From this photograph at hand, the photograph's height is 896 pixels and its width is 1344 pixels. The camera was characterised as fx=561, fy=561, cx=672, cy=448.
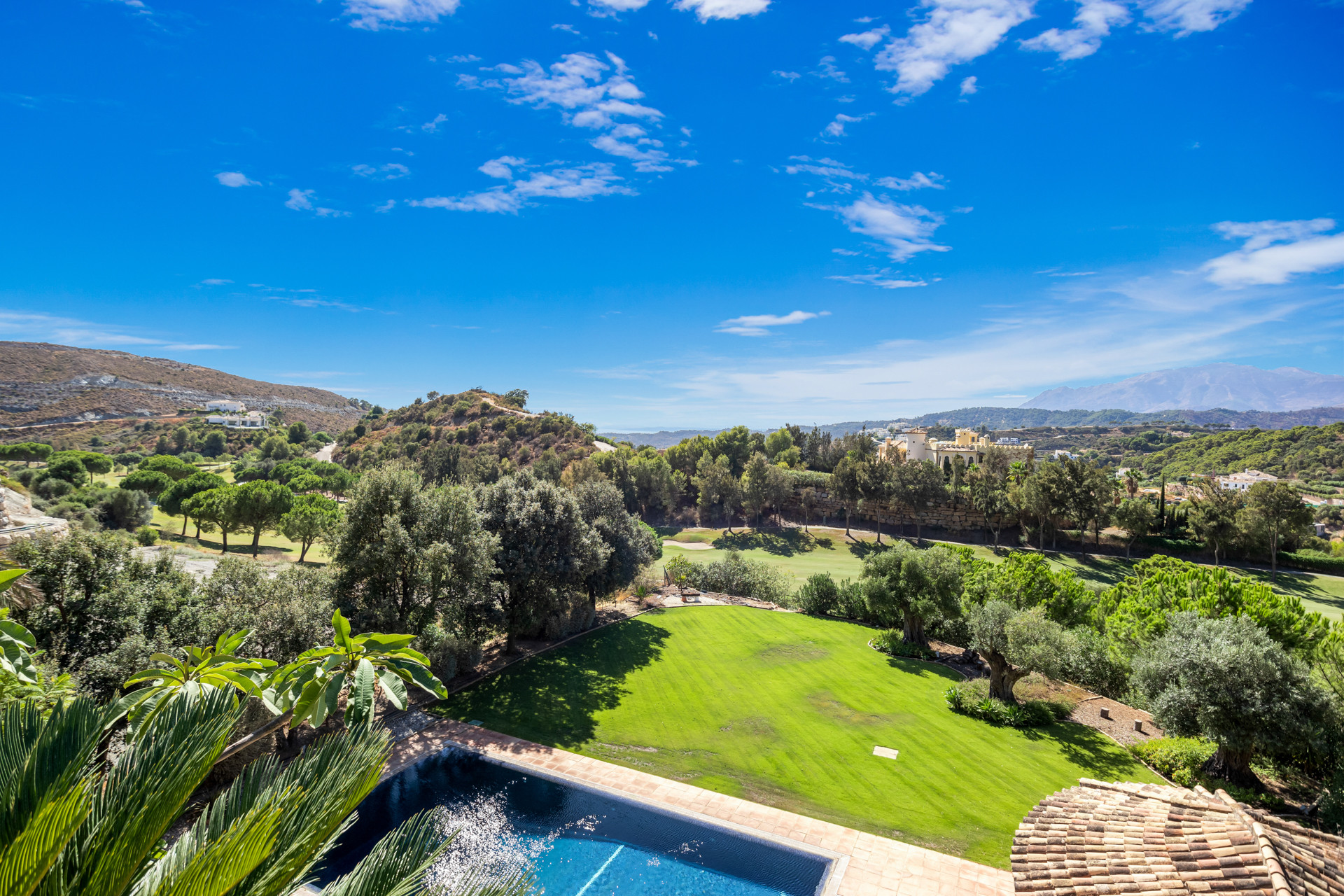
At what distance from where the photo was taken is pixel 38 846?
231 cm

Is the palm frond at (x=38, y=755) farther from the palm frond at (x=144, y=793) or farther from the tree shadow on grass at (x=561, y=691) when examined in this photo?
the tree shadow on grass at (x=561, y=691)

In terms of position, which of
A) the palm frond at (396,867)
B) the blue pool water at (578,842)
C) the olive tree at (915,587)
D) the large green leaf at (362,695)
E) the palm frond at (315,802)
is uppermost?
the large green leaf at (362,695)

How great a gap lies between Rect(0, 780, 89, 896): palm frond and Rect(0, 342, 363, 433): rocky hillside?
14349 cm

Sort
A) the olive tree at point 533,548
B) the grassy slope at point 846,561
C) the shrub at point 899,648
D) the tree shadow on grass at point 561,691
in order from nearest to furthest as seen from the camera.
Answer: the tree shadow on grass at point 561,691, the olive tree at point 533,548, the shrub at point 899,648, the grassy slope at point 846,561

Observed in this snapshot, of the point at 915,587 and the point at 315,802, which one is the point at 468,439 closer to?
the point at 915,587

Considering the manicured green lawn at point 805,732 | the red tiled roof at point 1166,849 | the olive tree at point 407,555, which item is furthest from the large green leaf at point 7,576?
the olive tree at point 407,555

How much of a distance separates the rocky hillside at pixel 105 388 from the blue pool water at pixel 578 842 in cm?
13454

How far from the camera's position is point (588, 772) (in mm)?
14508

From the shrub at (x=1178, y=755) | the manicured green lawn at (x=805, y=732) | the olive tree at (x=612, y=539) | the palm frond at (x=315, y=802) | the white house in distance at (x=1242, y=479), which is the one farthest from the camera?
the white house in distance at (x=1242, y=479)

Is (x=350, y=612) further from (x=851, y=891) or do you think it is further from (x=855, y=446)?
(x=855, y=446)

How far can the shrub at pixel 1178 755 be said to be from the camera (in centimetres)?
1463

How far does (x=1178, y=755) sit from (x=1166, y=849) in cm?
1056

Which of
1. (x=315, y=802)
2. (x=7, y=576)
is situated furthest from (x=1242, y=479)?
(x=7, y=576)

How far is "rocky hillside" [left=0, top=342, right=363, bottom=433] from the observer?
105188 millimetres
